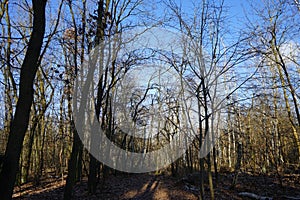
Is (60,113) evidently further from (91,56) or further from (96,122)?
(91,56)

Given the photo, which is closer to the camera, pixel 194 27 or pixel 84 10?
pixel 194 27

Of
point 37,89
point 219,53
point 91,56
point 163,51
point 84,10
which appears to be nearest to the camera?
point 219,53

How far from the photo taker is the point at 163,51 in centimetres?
670

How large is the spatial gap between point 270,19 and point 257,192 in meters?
7.19

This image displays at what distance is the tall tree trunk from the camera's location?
151 inches

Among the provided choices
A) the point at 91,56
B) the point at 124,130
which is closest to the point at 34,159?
the point at 124,130

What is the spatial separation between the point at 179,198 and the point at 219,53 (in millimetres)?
5659

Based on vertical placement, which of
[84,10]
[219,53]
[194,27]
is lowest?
[219,53]

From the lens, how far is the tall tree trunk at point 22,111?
382 centimetres

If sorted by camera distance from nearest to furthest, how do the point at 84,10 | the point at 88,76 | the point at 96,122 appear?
1. the point at 88,76
2. the point at 84,10
3. the point at 96,122

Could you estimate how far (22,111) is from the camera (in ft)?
13.5

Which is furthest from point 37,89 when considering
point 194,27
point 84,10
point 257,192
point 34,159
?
point 257,192

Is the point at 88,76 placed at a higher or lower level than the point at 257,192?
higher

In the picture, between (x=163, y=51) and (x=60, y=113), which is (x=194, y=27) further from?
(x=60, y=113)
